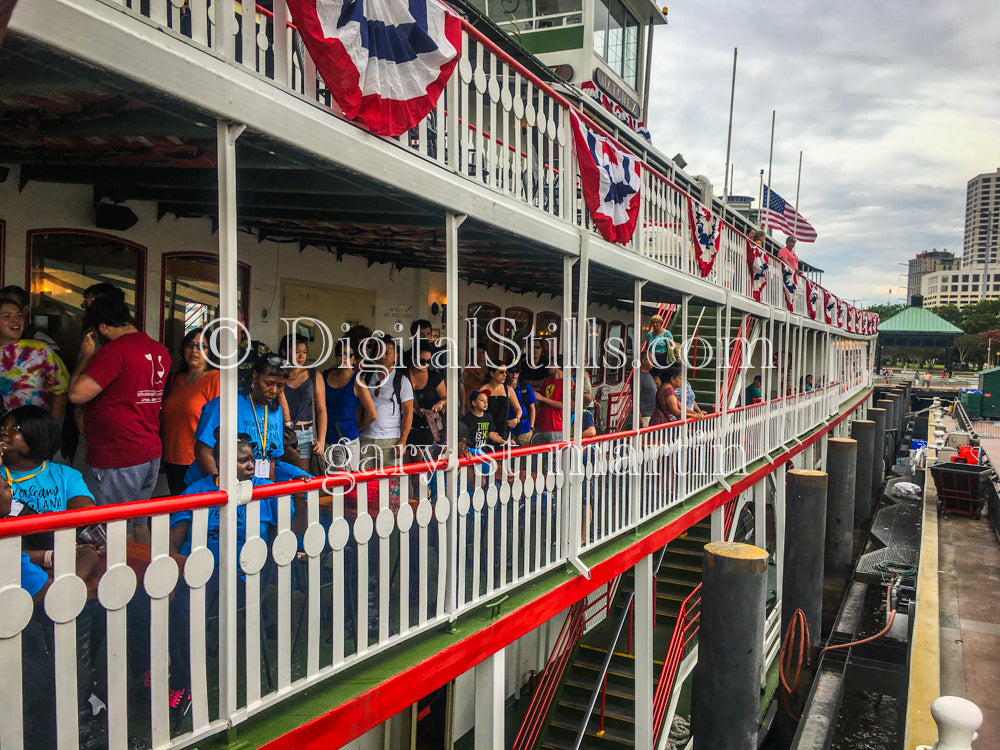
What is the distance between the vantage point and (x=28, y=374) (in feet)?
12.7

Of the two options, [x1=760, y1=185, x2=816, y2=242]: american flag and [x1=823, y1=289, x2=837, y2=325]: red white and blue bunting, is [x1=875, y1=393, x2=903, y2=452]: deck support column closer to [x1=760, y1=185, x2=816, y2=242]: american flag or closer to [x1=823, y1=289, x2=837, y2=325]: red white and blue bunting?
[x1=823, y1=289, x2=837, y2=325]: red white and blue bunting

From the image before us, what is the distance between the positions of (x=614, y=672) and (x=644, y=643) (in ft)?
8.31

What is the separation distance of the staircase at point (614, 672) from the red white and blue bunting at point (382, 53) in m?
7.73

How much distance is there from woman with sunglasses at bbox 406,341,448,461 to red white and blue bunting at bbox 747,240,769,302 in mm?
6711

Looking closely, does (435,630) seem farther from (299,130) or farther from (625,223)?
(625,223)

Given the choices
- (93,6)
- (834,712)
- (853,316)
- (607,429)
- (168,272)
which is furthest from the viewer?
(853,316)

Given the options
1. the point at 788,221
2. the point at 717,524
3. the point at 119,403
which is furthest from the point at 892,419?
the point at 119,403

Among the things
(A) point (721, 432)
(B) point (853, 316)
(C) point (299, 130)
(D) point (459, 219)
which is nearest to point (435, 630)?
(D) point (459, 219)

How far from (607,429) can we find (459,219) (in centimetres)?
910

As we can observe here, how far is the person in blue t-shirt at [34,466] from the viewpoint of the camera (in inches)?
110

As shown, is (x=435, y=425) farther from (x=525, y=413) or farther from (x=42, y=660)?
(x=42, y=660)

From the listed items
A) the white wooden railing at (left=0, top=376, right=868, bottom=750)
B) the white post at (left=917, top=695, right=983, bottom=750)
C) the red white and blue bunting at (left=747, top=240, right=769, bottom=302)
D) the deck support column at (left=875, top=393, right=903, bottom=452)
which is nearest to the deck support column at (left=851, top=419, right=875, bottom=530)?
the deck support column at (left=875, top=393, right=903, bottom=452)

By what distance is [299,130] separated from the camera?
3.01m

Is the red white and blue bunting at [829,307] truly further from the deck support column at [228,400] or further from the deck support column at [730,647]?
the deck support column at [228,400]
